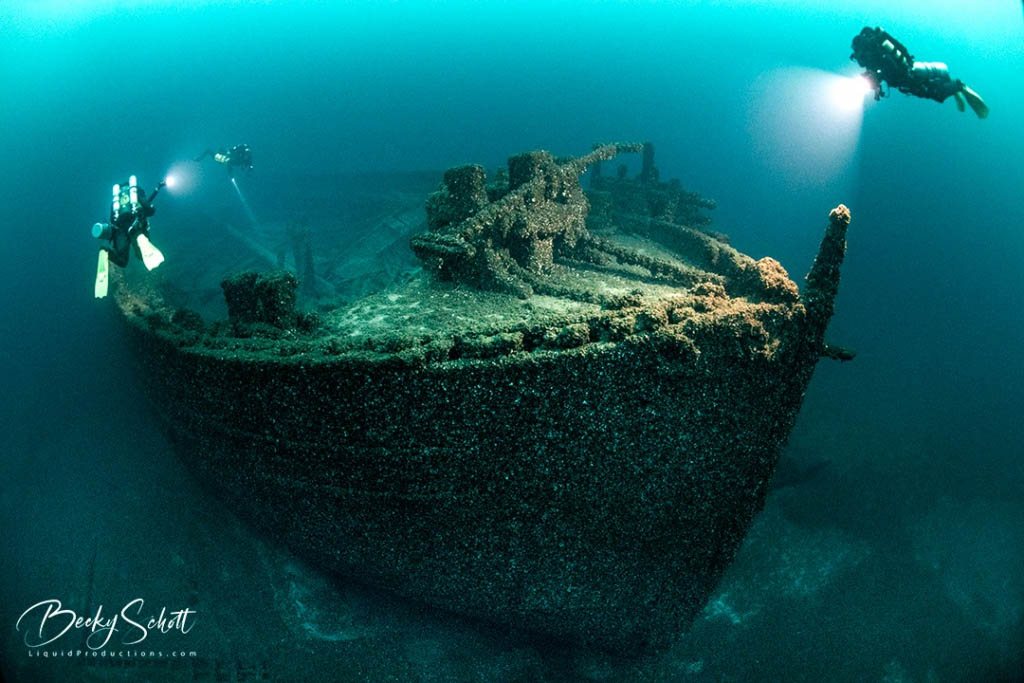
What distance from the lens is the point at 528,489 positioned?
16.4 ft

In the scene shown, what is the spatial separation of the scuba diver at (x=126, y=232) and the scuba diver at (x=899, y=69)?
16324 millimetres

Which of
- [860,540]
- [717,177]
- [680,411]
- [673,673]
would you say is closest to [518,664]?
[673,673]

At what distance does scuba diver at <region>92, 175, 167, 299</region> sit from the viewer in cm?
880

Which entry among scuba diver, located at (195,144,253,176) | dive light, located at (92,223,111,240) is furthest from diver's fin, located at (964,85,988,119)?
scuba diver, located at (195,144,253,176)

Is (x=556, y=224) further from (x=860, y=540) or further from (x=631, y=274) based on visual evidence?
(x=860, y=540)

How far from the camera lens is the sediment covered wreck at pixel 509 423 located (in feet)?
14.4

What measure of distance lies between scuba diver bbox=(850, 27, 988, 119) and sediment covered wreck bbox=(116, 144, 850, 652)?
824 cm

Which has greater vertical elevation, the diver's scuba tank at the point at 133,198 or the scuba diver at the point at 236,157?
the scuba diver at the point at 236,157

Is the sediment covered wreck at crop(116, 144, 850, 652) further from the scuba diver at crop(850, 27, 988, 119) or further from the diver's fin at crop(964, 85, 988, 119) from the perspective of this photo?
the diver's fin at crop(964, 85, 988, 119)

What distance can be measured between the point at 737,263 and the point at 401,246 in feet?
41.1

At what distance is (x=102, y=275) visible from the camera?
8.63 metres

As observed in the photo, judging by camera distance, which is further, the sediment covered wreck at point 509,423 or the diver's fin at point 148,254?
the diver's fin at point 148,254

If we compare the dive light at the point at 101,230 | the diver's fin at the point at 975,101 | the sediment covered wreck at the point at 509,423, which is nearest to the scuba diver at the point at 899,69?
the diver's fin at the point at 975,101
